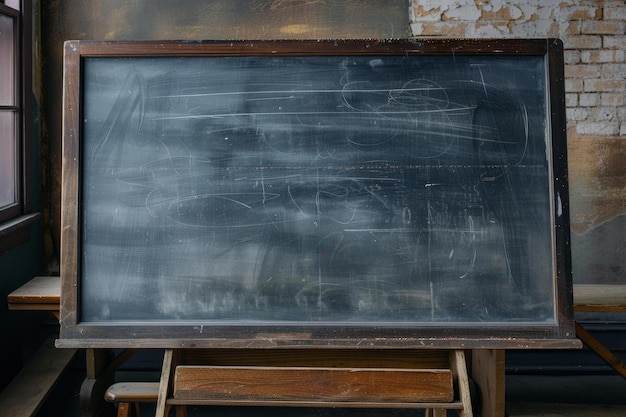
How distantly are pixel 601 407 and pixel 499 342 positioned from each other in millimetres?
1174

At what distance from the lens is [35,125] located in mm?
2768

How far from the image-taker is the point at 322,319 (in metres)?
1.73

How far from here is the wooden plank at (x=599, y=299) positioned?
2.21 metres

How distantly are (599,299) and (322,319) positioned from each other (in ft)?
4.00

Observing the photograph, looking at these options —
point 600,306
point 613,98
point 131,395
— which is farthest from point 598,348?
point 131,395

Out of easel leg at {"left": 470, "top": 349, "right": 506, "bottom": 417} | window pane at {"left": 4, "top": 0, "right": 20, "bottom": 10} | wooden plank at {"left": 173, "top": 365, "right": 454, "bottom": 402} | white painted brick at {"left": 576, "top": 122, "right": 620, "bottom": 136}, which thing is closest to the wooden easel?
wooden plank at {"left": 173, "top": 365, "right": 454, "bottom": 402}

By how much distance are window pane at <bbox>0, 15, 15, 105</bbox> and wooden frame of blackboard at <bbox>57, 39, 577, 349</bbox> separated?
100cm

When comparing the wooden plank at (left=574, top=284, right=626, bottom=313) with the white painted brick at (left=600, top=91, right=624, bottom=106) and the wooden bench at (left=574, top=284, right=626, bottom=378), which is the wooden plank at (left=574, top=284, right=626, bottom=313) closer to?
the wooden bench at (left=574, top=284, right=626, bottom=378)

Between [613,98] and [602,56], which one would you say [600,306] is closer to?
→ [613,98]

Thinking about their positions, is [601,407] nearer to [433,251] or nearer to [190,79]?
[433,251]

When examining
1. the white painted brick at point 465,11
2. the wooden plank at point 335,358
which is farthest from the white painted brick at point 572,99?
the wooden plank at point 335,358

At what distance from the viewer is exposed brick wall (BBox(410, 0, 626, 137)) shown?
2711 millimetres

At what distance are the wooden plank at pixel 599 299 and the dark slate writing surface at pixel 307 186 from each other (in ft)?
2.24

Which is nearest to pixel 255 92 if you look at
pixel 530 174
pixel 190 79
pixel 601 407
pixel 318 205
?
pixel 190 79
